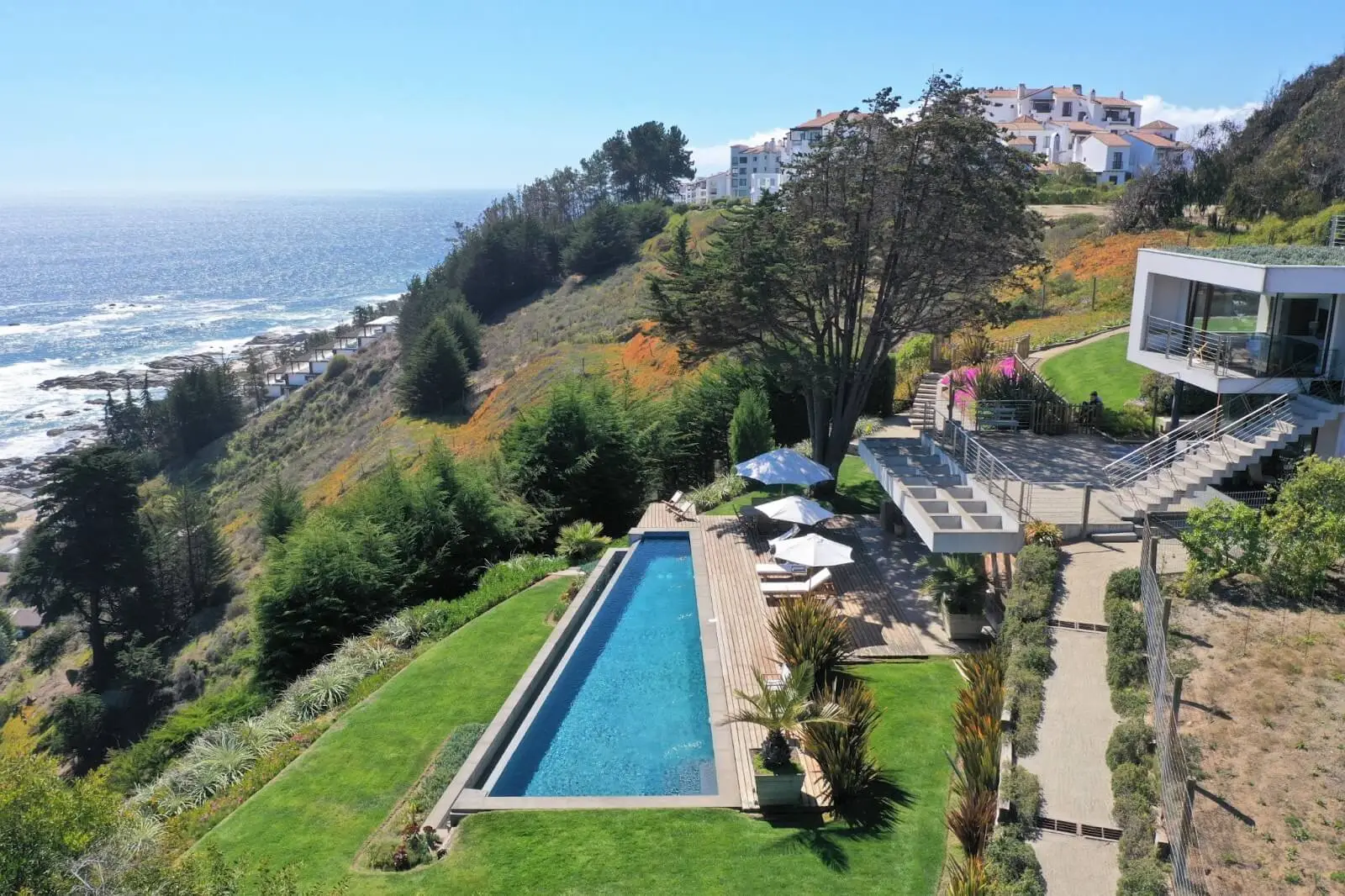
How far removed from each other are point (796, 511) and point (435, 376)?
4454 centimetres

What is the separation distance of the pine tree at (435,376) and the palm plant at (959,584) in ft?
157

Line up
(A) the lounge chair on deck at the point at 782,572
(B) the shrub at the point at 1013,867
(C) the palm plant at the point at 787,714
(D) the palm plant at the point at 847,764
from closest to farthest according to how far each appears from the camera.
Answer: (B) the shrub at the point at 1013,867 → (C) the palm plant at the point at 787,714 → (D) the palm plant at the point at 847,764 → (A) the lounge chair on deck at the point at 782,572

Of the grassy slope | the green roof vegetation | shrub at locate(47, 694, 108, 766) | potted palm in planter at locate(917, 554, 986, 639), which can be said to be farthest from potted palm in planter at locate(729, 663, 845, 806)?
shrub at locate(47, 694, 108, 766)

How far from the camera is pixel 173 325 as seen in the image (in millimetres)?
143500

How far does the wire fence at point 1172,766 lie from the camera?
880cm

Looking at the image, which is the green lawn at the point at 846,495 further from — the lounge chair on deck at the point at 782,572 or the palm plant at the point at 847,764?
the palm plant at the point at 847,764

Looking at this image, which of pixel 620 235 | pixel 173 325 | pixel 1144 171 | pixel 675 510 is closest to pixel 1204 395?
pixel 675 510

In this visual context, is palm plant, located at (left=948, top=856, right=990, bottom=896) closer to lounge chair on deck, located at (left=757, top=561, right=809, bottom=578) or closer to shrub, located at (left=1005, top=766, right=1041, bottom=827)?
shrub, located at (left=1005, top=766, right=1041, bottom=827)

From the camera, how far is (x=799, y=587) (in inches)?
701

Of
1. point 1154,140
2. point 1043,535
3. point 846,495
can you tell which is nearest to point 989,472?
point 1043,535

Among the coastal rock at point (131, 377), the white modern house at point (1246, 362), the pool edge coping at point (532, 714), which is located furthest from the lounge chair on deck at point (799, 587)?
the coastal rock at point (131, 377)

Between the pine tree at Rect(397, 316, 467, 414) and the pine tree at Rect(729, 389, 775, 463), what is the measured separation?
36.2 meters

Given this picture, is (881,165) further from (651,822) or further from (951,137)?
(651,822)

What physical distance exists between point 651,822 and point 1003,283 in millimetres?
17968
